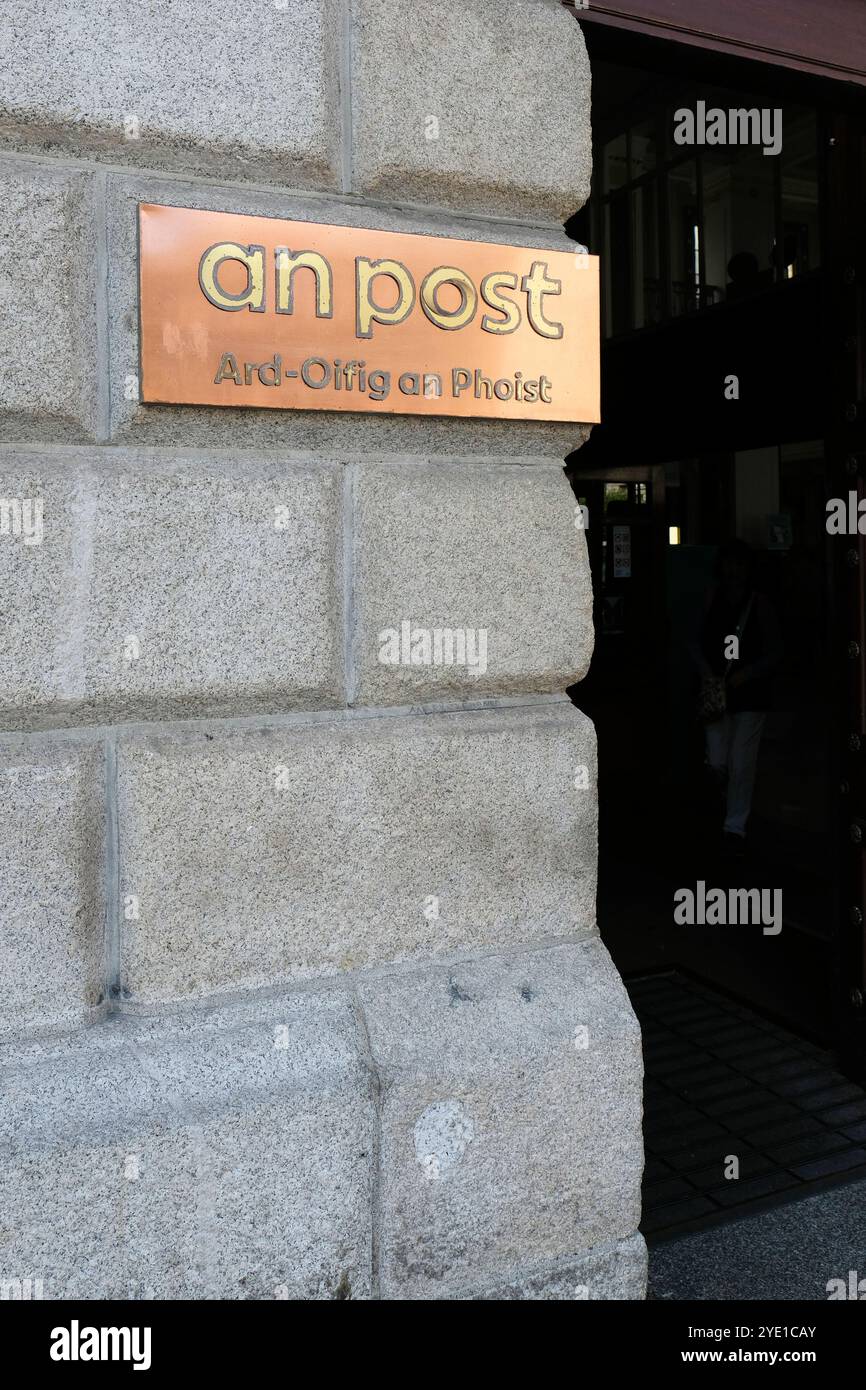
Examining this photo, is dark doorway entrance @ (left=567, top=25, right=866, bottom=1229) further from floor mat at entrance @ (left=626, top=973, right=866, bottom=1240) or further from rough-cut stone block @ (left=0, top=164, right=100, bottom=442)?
rough-cut stone block @ (left=0, top=164, right=100, bottom=442)

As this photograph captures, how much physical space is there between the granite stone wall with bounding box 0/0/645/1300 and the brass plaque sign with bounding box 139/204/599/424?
56 mm

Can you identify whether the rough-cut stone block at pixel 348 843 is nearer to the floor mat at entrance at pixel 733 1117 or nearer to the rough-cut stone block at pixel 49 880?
the rough-cut stone block at pixel 49 880

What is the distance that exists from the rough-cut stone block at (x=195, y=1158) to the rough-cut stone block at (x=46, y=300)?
1.18m

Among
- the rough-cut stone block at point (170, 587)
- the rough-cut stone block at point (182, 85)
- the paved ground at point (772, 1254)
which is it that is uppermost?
the rough-cut stone block at point (182, 85)

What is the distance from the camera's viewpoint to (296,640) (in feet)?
8.25

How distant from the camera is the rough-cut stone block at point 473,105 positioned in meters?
2.54

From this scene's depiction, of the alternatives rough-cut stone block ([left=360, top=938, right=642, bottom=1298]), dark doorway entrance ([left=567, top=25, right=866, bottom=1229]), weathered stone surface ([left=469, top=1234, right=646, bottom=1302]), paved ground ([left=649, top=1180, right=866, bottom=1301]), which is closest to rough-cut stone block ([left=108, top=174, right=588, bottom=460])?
dark doorway entrance ([left=567, top=25, right=866, bottom=1229])

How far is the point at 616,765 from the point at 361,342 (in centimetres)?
797

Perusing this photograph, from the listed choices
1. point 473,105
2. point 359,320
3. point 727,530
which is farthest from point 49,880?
point 727,530

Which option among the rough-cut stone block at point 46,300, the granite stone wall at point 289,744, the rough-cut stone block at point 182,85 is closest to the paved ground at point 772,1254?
the granite stone wall at point 289,744

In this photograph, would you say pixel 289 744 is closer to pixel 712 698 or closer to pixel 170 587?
pixel 170 587

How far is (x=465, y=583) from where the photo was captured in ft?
8.78

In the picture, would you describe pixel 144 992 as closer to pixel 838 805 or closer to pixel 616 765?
pixel 838 805

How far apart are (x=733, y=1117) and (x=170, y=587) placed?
2896 mm
